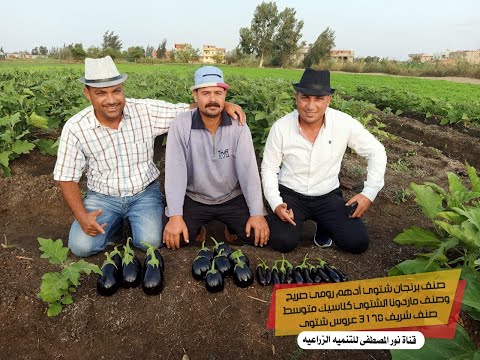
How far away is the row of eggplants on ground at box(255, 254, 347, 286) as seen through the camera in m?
2.89

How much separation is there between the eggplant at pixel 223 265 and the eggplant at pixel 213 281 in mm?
77

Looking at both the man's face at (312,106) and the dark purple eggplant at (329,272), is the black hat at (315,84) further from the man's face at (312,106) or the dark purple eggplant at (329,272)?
the dark purple eggplant at (329,272)

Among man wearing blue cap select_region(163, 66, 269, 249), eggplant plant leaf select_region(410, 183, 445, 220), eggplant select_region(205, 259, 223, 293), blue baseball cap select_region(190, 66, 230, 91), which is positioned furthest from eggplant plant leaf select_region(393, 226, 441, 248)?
blue baseball cap select_region(190, 66, 230, 91)

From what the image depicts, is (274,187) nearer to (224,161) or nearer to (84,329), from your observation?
(224,161)

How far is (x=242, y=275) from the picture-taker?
2.82 meters

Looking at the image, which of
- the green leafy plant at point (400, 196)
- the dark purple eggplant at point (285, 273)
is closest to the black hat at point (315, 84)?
the dark purple eggplant at point (285, 273)

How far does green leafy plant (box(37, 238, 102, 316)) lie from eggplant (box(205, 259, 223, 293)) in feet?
2.35

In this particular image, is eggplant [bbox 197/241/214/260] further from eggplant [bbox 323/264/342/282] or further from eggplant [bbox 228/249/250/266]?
eggplant [bbox 323/264/342/282]

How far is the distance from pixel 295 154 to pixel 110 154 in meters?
1.71

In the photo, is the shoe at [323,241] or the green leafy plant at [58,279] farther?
the shoe at [323,241]

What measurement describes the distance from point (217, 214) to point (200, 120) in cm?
95

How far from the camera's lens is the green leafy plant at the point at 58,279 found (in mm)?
2527

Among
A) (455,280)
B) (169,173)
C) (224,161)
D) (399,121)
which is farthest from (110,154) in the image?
(399,121)

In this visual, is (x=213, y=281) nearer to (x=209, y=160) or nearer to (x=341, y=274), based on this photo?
(x=341, y=274)
